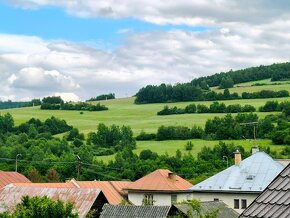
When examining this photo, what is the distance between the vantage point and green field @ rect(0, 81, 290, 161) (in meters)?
120

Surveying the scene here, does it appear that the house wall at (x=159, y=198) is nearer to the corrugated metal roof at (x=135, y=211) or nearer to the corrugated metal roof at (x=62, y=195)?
the corrugated metal roof at (x=62, y=195)

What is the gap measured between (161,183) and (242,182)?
12.3 m

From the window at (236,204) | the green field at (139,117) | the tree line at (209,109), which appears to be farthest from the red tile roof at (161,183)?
the tree line at (209,109)

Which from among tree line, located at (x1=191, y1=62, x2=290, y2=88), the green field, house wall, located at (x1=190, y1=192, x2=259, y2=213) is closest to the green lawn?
the green field

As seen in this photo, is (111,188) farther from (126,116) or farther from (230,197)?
(126,116)

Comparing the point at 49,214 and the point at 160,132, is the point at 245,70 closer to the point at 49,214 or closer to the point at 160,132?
the point at 160,132

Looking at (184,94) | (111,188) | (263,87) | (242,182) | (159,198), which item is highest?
(263,87)

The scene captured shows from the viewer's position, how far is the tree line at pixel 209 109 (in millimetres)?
135875

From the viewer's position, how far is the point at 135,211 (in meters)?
37.2

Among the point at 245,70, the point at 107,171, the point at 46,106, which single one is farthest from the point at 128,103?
the point at 107,171

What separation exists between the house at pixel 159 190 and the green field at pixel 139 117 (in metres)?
46.4

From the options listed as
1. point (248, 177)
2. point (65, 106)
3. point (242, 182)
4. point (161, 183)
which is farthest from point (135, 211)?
point (65, 106)

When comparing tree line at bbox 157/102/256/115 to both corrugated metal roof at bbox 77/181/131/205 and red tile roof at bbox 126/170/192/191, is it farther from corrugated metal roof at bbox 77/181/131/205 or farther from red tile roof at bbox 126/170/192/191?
corrugated metal roof at bbox 77/181/131/205

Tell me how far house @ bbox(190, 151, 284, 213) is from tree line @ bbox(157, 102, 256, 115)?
79.7 m
